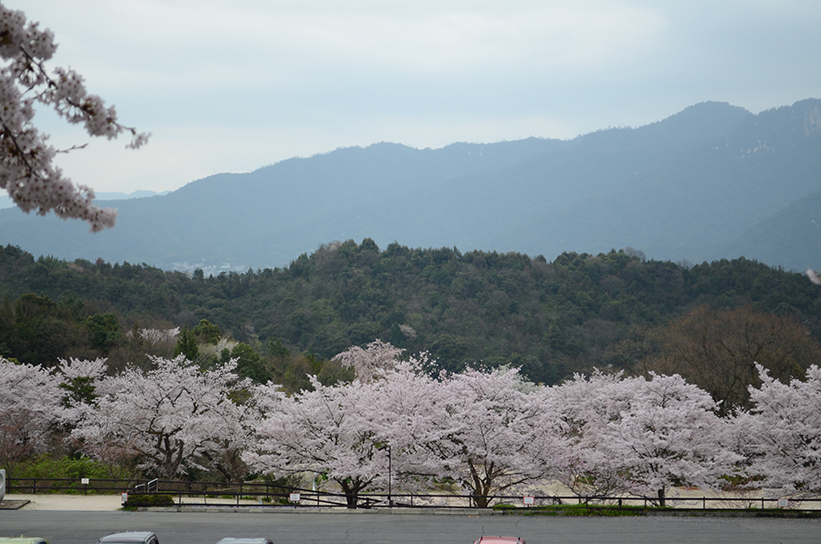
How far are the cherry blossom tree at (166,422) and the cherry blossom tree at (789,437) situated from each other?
21.9m

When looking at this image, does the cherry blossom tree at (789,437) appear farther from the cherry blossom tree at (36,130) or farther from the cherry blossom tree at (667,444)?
the cherry blossom tree at (36,130)

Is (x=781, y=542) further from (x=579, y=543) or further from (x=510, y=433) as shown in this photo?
(x=510, y=433)

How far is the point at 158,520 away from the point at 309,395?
→ 25.9 feet

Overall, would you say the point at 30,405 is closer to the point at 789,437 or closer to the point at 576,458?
the point at 576,458

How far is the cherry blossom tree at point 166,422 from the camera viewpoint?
2766 centimetres

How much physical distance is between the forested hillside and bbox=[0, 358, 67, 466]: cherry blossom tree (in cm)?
2685

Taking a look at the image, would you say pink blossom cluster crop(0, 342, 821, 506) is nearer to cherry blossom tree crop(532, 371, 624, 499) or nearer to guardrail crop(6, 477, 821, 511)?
cherry blossom tree crop(532, 371, 624, 499)

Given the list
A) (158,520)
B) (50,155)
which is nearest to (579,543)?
(158,520)

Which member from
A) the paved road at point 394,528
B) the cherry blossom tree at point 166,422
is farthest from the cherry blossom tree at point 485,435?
the cherry blossom tree at point 166,422

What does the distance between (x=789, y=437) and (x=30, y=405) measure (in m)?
34.3

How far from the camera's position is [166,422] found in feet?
89.2

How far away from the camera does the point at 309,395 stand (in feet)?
84.7

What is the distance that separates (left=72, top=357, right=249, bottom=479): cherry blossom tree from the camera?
27.7m

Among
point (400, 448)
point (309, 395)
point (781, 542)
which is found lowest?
point (781, 542)
